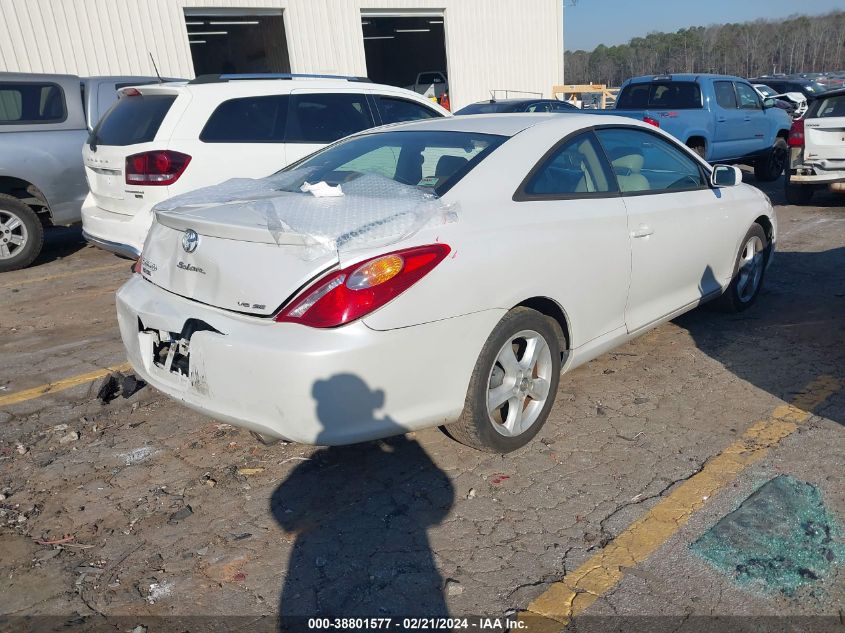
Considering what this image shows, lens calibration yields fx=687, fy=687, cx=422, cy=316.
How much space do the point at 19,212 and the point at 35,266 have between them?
2.42 feet

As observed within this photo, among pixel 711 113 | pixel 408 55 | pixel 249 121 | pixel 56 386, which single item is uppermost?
pixel 408 55

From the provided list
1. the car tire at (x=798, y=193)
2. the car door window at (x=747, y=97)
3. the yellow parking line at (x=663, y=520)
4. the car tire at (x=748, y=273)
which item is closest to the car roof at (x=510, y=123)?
A: the car tire at (x=748, y=273)

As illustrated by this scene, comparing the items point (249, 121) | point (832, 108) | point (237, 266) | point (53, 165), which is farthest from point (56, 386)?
point (832, 108)

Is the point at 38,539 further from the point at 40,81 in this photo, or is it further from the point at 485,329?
the point at 40,81

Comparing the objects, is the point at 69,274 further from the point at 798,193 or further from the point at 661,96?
the point at 798,193

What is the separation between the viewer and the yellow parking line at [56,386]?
13.9ft

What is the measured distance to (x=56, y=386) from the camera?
4391 mm

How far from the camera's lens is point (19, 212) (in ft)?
24.4

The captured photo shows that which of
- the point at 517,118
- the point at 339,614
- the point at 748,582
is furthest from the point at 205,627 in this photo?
the point at 517,118

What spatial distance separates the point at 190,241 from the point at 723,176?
3522mm

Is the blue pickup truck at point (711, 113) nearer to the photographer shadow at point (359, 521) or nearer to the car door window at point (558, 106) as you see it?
the car door window at point (558, 106)

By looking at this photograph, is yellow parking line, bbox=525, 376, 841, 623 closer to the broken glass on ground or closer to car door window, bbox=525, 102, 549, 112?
the broken glass on ground

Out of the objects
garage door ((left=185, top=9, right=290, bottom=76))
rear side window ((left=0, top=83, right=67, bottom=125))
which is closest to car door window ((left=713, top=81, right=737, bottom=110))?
rear side window ((left=0, top=83, right=67, bottom=125))

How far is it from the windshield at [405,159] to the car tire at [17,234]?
15.7 feet
